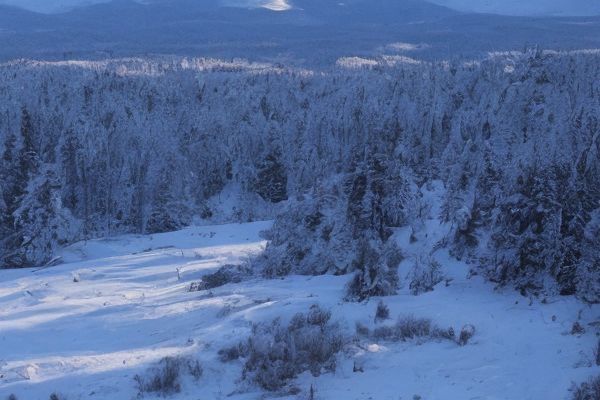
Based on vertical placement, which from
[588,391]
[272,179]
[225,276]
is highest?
[588,391]

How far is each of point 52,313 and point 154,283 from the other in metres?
2.36

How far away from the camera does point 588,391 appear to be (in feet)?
17.8

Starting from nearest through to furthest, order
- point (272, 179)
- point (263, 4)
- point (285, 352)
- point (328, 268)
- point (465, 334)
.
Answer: point (285, 352) → point (465, 334) → point (328, 268) → point (272, 179) → point (263, 4)

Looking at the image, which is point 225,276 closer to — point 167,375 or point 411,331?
point 411,331

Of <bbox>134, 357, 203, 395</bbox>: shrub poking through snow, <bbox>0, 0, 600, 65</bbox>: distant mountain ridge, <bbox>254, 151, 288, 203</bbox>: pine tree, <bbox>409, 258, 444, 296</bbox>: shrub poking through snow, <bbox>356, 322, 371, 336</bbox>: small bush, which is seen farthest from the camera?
<bbox>0, 0, 600, 65</bbox>: distant mountain ridge

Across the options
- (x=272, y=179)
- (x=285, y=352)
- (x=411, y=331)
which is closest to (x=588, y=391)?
(x=411, y=331)

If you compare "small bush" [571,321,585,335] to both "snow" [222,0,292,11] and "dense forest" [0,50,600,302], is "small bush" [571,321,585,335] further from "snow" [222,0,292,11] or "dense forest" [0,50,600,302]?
"snow" [222,0,292,11]

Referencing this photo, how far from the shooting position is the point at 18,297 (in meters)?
9.88

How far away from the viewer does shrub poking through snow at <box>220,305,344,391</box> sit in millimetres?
6152

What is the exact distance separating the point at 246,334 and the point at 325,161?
17363 millimetres

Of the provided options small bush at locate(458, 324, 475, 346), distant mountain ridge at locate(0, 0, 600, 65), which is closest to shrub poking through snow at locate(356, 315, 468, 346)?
small bush at locate(458, 324, 475, 346)

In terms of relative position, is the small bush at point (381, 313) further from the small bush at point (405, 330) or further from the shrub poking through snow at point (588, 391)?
Result: the shrub poking through snow at point (588, 391)

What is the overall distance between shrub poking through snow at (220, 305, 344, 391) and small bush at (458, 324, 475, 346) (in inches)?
48.2

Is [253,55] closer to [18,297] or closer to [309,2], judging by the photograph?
[18,297]
